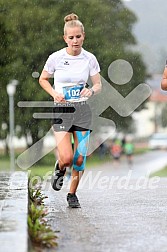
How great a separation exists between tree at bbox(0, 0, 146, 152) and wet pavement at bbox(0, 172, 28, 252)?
124ft

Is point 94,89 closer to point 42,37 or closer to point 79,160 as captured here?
point 79,160

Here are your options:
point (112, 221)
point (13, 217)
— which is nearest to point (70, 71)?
point (112, 221)

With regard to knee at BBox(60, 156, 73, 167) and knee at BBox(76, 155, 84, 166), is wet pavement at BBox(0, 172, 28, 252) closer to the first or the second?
knee at BBox(60, 156, 73, 167)

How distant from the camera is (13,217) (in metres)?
6.17

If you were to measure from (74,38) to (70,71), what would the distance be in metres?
0.32

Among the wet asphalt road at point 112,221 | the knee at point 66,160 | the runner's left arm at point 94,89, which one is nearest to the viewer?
the wet asphalt road at point 112,221

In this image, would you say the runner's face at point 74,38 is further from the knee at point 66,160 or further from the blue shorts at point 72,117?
the knee at point 66,160

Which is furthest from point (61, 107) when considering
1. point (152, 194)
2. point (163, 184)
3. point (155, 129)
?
point (155, 129)

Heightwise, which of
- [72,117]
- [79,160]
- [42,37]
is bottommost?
[42,37]

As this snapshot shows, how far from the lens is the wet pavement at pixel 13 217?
16.9ft

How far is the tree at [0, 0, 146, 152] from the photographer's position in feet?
156

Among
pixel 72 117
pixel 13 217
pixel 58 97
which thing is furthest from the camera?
pixel 72 117

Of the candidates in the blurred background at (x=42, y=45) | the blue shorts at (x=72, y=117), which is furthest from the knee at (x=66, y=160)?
the blurred background at (x=42, y=45)

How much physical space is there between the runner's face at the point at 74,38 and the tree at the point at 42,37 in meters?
37.5
